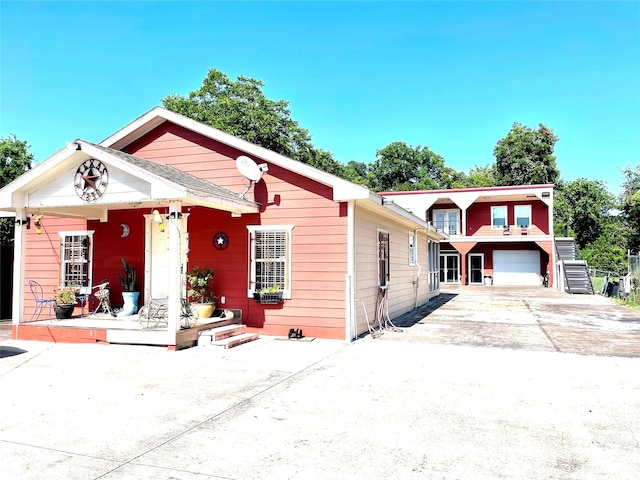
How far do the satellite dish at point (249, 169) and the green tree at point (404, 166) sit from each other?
125 ft

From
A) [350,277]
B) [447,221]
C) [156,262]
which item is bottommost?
[350,277]

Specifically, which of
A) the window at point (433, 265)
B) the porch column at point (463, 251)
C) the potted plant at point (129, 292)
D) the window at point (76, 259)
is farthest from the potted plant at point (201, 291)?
the porch column at point (463, 251)

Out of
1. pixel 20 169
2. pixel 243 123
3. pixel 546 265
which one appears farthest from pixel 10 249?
pixel 546 265

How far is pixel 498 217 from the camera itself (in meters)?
28.4

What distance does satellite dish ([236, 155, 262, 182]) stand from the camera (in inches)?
338

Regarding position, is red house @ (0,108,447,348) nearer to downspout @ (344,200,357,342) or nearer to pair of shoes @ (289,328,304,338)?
downspout @ (344,200,357,342)

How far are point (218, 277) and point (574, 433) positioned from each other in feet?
23.2

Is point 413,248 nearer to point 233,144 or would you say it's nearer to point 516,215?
point 233,144

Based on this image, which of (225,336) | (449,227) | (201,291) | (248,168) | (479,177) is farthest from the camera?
(479,177)

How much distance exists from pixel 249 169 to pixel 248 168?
3 cm

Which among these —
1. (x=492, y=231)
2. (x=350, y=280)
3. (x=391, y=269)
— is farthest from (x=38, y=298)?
(x=492, y=231)

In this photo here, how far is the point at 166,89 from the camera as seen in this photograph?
3117 centimetres

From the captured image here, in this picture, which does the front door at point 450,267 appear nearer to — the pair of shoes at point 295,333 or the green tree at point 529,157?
the green tree at point 529,157

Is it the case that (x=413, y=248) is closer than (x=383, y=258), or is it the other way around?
(x=383, y=258)
